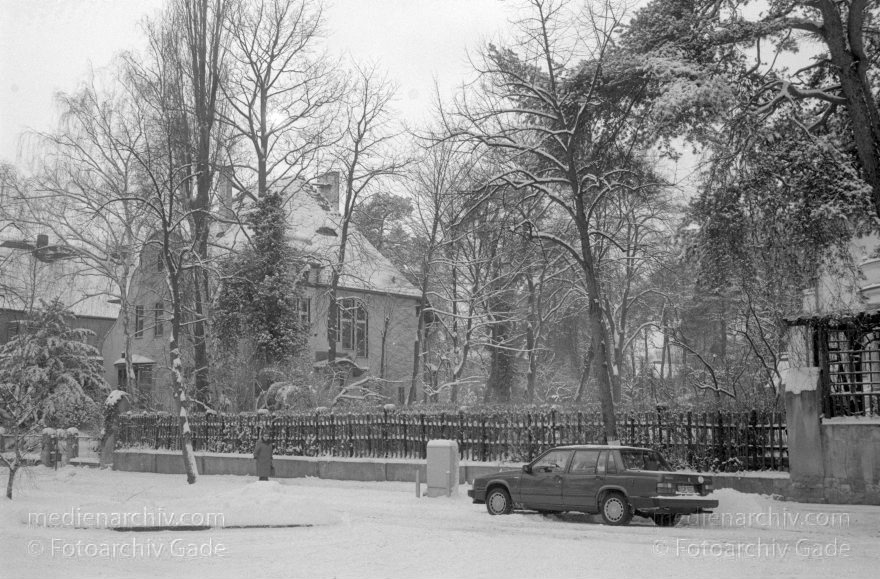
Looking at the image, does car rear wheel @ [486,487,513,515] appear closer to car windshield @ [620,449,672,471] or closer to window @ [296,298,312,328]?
car windshield @ [620,449,672,471]

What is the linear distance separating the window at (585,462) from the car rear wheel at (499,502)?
171 centimetres

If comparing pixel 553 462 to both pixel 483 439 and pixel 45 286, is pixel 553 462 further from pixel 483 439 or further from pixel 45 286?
pixel 45 286

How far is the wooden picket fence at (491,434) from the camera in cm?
1897

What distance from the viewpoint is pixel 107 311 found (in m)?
62.4

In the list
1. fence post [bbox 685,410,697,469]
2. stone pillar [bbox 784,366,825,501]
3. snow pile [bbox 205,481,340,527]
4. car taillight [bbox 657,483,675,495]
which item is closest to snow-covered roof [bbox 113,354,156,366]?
snow pile [bbox 205,481,340,527]

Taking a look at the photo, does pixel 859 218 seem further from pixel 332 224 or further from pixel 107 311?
pixel 107 311

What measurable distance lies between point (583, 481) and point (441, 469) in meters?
5.15

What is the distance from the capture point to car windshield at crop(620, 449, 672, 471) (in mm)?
15141

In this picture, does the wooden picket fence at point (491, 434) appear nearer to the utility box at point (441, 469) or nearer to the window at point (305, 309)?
the utility box at point (441, 469)

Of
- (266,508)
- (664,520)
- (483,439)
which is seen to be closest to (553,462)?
(664,520)

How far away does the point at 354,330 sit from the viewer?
49.2 meters

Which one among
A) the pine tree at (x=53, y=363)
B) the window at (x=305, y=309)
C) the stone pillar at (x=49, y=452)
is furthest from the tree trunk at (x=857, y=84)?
the stone pillar at (x=49, y=452)

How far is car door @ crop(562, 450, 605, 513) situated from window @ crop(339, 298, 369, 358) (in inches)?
1279

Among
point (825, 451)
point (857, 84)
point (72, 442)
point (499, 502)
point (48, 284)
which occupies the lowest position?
point (499, 502)
